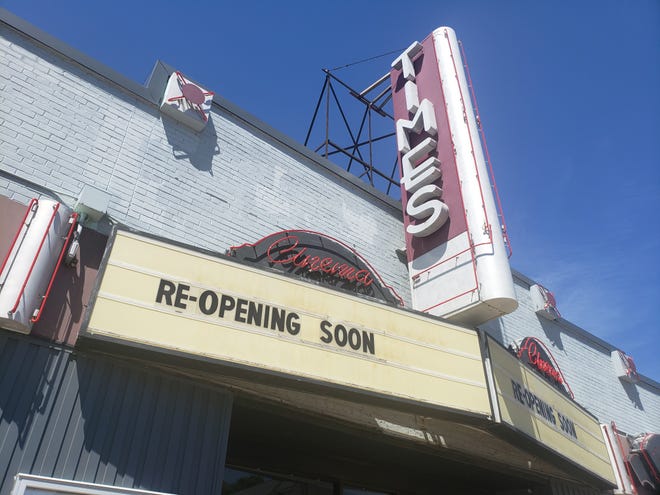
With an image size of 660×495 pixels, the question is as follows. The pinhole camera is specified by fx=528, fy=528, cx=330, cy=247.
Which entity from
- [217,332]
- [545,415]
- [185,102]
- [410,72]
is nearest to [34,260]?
→ [217,332]

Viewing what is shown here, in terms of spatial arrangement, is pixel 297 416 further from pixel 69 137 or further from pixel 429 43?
pixel 429 43

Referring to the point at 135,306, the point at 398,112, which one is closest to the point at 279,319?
the point at 135,306

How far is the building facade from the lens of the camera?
545 cm

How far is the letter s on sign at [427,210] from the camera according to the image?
9.31 meters

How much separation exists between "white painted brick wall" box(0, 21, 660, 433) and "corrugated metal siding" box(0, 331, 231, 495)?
2.09m

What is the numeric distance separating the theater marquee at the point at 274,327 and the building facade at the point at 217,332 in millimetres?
23

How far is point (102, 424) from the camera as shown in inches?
218

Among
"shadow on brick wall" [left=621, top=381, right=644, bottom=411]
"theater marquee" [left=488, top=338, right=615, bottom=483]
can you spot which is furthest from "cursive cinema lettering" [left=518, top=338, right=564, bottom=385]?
"shadow on brick wall" [left=621, top=381, right=644, bottom=411]

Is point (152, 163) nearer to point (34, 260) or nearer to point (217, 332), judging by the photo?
point (34, 260)

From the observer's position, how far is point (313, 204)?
31.1 feet

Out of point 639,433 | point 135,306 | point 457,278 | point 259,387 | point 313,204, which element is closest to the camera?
point 135,306

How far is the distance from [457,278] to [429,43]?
568cm

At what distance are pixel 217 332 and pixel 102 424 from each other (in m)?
1.52

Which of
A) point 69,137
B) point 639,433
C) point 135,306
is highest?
point 69,137
